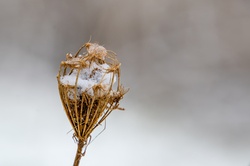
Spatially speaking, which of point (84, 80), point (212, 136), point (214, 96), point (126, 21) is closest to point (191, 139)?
point (212, 136)

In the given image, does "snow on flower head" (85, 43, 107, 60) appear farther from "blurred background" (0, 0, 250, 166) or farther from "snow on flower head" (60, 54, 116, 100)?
"blurred background" (0, 0, 250, 166)

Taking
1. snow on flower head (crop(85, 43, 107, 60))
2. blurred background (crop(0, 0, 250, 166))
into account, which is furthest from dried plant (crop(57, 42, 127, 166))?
blurred background (crop(0, 0, 250, 166))

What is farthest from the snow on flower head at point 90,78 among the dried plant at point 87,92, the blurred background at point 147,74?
the blurred background at point 147,74

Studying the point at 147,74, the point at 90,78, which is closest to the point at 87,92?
the point at 90,78

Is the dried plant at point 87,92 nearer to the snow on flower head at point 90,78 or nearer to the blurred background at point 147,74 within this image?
the snow on flower head at point 90,78

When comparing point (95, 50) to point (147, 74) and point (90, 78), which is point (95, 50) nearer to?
point (90, 78)

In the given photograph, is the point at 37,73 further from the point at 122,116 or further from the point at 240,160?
the point at 240,160
